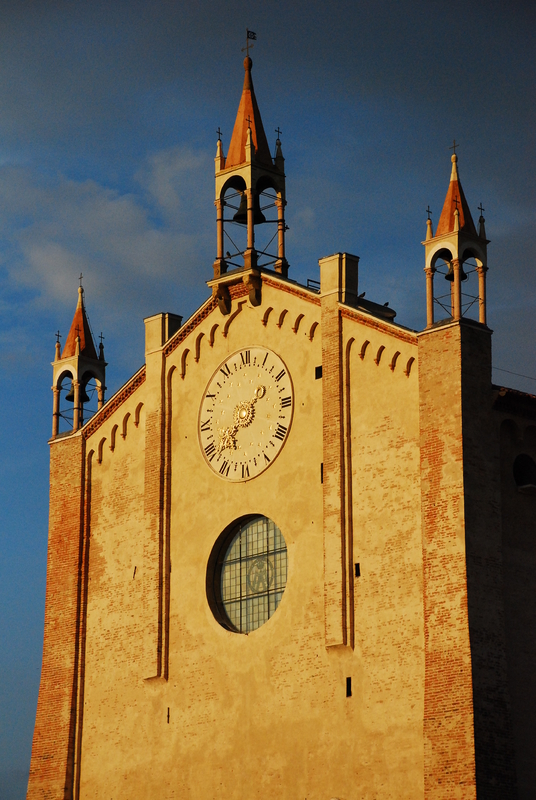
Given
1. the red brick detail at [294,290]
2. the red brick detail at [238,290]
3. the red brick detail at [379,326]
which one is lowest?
the red brick detail at [379,326]

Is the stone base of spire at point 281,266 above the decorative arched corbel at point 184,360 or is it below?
above

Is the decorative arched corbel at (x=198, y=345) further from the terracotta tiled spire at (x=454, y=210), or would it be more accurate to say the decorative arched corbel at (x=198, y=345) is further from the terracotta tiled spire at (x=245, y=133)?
the terracotta tiled spire at (x=454, y=210)

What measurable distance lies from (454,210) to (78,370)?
13.7 meters

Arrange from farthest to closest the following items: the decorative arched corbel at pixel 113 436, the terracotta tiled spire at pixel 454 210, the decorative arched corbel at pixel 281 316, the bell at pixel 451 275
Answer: the decorative arched corbel at pixel 113 436 → the decorative arched corbel at pixel 281 316 → the terracotta tiled spire at pixel 454 210 → the bell at pixel 451 275

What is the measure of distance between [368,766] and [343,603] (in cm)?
370

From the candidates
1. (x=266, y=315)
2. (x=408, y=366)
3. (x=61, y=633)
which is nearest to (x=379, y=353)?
(x=408, y=366)

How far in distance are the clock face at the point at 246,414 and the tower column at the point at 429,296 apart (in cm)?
466

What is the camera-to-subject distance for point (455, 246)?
37625mm

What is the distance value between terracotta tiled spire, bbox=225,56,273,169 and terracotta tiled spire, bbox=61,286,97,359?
7063mm

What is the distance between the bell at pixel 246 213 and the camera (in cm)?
4412

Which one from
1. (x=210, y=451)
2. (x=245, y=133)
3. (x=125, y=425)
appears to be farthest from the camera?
(x=125, y=425)

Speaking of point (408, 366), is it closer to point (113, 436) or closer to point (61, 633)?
point (113, 436)

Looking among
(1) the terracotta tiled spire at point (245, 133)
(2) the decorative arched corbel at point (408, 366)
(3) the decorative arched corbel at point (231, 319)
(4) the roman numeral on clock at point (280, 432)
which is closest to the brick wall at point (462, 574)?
(2) the decorative arched corbel at point (408, 366)

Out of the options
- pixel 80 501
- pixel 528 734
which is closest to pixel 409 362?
pixel 528 734
